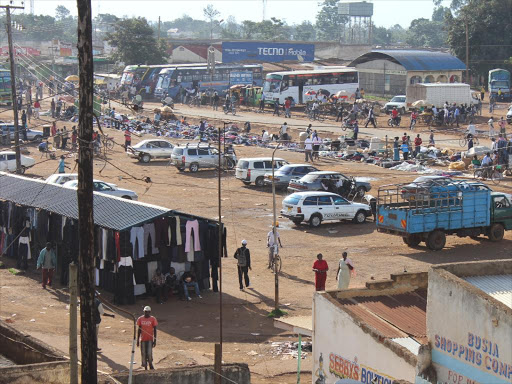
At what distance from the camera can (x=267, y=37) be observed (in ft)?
495

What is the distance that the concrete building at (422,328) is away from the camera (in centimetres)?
1083

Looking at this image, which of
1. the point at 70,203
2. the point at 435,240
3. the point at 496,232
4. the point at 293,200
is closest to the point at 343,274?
the point at 435,240

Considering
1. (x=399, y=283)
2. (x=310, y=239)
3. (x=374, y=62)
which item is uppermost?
(x=374, y=62)

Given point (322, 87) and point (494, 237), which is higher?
point (322, 87)

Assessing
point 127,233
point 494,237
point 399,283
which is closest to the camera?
point 399,283

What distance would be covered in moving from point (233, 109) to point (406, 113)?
12.4 metres

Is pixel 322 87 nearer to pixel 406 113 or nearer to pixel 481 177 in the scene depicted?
pixel 406 113

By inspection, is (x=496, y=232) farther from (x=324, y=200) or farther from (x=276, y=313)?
(x=276, y=313)

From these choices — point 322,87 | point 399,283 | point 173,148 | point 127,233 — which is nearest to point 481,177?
point 173,148

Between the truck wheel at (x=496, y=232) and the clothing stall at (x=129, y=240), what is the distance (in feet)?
31.5

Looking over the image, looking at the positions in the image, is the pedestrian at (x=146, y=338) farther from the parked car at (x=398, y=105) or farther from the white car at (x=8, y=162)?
the parked car at (x=398, y=105)

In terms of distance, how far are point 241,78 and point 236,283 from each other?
171 ft

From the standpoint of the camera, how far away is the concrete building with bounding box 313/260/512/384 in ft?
35.5

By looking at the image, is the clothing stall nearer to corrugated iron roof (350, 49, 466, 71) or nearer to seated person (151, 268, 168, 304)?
seated person (151, 268, 168, 304)
